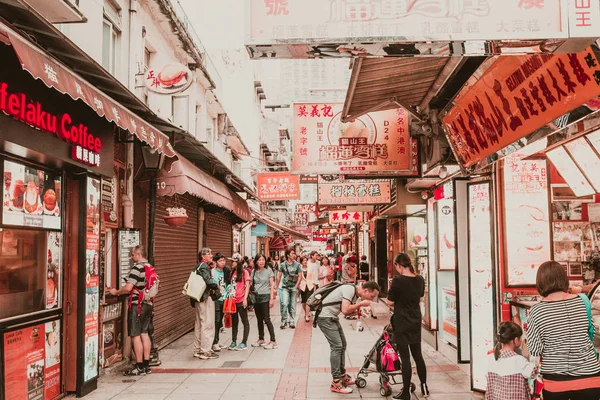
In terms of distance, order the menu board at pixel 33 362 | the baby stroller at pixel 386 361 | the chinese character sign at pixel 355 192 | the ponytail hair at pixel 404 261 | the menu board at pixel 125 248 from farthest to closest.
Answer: the chinese character sign at pixel 355 192 → the menu board at pixel 125 248 → the baby stroller at pixel 386 361 → the ponytail hair at pixel 404 261 → the menu board at pixel 33 362

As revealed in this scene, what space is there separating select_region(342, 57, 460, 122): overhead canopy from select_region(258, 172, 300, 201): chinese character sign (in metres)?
14.2

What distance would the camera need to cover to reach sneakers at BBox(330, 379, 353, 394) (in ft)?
25.8

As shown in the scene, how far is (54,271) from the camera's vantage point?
763cm

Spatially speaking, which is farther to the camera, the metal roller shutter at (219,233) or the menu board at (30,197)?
the metal roller shutter at (219,233)

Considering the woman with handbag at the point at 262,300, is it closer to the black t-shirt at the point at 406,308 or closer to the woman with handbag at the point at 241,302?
the woman with handbag at the point at 241,302

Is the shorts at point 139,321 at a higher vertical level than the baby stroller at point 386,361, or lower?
higher

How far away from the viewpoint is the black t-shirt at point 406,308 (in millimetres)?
7520

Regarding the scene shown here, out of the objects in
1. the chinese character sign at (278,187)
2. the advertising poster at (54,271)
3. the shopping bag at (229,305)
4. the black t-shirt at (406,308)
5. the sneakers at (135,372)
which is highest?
the chinese character sign at (278,187)

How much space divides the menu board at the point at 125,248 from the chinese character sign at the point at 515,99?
19.2 feet

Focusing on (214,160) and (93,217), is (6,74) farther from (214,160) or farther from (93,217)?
(214,160)

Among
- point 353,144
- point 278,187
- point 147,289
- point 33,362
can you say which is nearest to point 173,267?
point 147,289

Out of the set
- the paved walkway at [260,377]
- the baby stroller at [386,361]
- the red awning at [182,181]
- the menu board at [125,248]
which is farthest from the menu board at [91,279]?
the baby stroller at [386,361]

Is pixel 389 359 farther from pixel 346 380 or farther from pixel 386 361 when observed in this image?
pixel 346 380

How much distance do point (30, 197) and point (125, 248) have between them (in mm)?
3125
